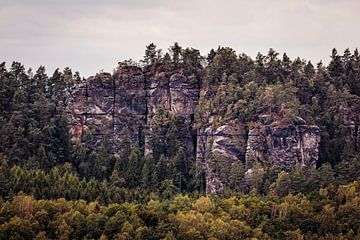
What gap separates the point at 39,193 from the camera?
103000 mm

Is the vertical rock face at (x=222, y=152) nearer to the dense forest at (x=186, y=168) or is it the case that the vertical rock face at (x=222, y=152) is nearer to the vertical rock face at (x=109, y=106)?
the dense forest at (x=186, y=168)

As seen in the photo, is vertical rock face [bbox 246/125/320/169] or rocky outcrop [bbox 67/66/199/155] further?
rocky outcrop [bbox 67/66/199/155]

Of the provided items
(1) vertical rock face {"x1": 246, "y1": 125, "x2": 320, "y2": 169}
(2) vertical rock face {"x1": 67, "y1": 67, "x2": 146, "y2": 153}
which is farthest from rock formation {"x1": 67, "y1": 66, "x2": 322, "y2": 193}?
(1) vertical rock face {"x1": 246, "y1": 125, "x2": 320, "y2": 169}

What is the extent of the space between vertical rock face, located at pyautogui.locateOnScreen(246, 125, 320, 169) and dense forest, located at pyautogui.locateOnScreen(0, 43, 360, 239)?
7.31ft

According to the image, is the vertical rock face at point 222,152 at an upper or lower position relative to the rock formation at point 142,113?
lower

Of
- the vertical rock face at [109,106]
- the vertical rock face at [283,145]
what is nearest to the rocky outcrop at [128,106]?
the vertical rock face at [109,106]

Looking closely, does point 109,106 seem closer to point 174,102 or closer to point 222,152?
point 174,102

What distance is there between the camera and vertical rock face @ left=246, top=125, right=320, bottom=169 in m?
119

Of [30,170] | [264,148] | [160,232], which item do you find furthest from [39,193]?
[264,148]

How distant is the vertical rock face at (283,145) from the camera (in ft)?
390

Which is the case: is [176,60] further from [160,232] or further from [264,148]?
[160,232]

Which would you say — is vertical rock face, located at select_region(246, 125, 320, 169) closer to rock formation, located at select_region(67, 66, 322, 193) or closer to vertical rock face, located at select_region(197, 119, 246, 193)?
vertical rock face, located at select_region(197, 119, 246, 193)

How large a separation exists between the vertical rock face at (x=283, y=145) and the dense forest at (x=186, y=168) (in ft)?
7.31

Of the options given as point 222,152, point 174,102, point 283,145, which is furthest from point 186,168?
point 283,145
